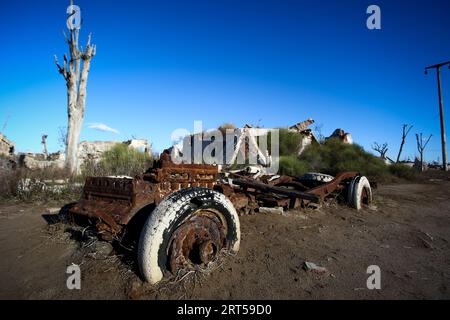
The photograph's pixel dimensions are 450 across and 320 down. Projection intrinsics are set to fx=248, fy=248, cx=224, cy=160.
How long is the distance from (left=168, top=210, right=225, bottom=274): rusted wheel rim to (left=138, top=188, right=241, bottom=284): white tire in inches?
1.4

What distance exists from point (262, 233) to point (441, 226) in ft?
11.1

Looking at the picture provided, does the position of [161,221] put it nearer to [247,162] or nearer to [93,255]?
[93,255]

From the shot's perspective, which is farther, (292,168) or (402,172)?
(402,172)

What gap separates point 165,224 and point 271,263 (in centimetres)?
127

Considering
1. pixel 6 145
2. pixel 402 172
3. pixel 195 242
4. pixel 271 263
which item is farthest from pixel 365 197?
pixel 6 145

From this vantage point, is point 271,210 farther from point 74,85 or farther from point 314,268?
point 74,85

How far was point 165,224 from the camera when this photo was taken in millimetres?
2004

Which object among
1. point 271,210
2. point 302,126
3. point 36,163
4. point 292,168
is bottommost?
point 271,210

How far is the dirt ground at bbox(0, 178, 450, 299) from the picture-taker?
2.04 meters

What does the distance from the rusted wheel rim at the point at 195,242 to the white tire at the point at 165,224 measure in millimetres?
36

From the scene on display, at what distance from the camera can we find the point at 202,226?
237 centimetres

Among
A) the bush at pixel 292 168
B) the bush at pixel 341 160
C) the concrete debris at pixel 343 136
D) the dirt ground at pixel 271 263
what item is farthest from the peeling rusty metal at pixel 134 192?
the concrete debris at pixel 343 136

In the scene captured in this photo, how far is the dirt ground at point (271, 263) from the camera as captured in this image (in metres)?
2.04
